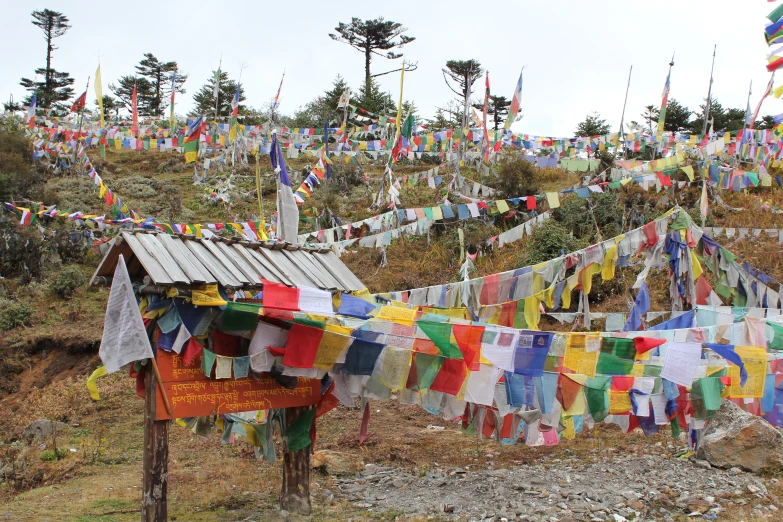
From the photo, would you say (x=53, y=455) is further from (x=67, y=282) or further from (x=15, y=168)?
(x=15, y=168)

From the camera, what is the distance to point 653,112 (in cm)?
4647

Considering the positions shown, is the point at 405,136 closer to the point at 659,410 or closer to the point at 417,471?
the point at 417,471

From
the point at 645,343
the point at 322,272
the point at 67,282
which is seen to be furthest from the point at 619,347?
the point at 67,282

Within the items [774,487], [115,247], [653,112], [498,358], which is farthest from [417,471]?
[653,112]

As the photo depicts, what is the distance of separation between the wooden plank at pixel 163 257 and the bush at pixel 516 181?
2172 centimetres

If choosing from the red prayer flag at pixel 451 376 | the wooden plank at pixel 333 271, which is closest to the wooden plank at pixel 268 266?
the wooden plank at pixel 333 271

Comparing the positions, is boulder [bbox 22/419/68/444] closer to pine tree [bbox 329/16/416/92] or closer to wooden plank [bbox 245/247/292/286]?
wooden plank [bbox 245/247/292/286]

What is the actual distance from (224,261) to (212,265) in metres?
0.25

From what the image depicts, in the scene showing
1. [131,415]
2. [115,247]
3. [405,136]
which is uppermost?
[405,136]

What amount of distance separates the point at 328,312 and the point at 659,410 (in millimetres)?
4083

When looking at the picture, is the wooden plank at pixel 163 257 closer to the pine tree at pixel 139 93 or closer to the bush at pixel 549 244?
the bush at pixel 549 244

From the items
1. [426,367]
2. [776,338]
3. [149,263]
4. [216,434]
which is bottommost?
[216,434]

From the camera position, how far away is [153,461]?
7.27 m

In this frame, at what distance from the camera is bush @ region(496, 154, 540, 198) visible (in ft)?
92.2
